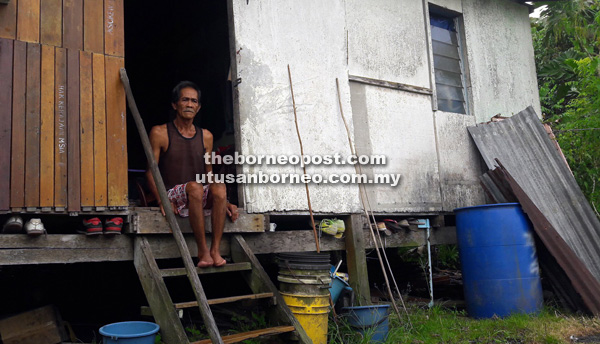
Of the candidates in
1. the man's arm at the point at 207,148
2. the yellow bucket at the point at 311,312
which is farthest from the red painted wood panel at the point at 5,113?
the yellow bucket at the point at 311,312

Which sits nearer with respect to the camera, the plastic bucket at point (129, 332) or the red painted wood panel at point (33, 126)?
the plastic bucket at point (129, 332)

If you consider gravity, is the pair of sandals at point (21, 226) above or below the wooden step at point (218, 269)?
above

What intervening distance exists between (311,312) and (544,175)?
12.7 ft

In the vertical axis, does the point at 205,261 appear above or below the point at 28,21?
below

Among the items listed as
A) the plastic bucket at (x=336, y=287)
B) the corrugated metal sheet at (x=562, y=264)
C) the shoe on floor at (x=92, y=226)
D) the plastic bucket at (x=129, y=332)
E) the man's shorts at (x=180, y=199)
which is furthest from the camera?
the corrugated metal sheet at (x=562, y=264)

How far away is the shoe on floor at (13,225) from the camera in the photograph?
363cm

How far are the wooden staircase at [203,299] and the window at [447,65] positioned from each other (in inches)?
147

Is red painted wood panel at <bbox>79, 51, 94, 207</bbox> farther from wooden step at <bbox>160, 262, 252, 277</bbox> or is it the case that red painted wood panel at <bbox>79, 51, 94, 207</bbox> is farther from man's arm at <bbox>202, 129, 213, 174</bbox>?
man's arm at <bbox>202, 129, 213, 174</bbox>

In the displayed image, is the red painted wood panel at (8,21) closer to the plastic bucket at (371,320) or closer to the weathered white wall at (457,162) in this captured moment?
the plastic bucket at (371,320)

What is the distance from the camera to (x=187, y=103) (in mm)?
4809

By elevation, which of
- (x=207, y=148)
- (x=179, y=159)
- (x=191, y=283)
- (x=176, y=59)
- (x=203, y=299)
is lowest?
(x=203, y=299)

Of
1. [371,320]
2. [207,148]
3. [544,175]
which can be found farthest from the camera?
[544,175]

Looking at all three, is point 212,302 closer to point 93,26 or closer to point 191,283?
point 191,283

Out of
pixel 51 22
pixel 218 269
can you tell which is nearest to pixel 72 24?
pixel 51 22
